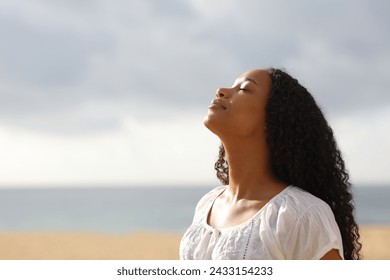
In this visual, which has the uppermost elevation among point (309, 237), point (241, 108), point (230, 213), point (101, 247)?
point (101, 247)

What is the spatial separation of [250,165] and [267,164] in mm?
49

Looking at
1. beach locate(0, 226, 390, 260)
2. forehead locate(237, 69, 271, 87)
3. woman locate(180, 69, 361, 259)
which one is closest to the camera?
woman locate(180, 69, 361, 259)

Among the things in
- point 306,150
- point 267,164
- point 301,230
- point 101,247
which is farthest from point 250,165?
point 101,247

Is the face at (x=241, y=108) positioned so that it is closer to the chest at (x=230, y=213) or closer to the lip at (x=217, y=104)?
the lip at (x=217, y=104)

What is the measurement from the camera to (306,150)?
184 centimetres

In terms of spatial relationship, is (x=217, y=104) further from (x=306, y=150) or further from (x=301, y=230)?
(x=301, y=230)

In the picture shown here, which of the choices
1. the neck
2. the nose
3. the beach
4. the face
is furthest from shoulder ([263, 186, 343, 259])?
the beach

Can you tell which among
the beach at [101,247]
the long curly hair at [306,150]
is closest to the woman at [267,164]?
the long curly hair at [306,150]

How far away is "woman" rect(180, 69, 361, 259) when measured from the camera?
175cm

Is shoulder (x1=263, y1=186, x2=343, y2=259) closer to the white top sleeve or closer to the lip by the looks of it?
the white top sleeve

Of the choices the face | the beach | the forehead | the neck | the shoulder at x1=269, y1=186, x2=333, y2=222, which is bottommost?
the shoulder at x1=269, y1=186, x2=333, y2=222

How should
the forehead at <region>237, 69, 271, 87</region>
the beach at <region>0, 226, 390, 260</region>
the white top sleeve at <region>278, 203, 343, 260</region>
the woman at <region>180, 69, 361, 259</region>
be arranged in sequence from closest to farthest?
1. the white top sleeve at <region>278, 203, 343, 260</region>
2. the woman at <region>180, 69, 361, 259</region>
3. the forehead at <region>237, 69, 271, 87</region>
4. the beach at <region>0, 226, 390, 260</region>
